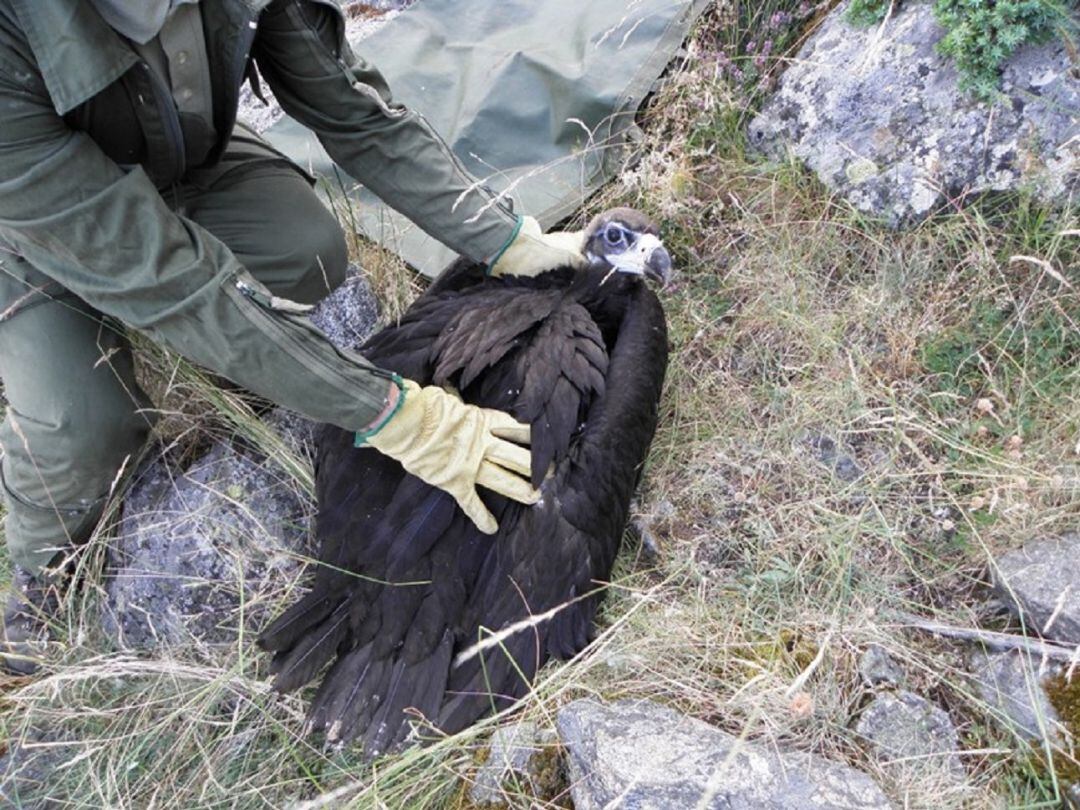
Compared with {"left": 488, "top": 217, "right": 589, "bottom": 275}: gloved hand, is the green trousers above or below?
below

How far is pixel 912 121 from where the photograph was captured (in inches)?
147

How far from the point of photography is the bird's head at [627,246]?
3.48 m

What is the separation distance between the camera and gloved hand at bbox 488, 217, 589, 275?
3635 mm

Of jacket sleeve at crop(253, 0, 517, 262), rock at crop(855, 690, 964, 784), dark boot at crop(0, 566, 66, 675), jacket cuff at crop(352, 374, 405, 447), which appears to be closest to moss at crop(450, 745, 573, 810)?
rock at crop(855, 690, 964, 784)

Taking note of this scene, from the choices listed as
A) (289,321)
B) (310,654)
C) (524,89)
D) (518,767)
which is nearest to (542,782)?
(518,767)

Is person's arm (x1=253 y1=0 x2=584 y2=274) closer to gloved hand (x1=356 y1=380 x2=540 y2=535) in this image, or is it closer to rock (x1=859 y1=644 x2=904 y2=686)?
gloved hand (x1=356 y1=380 x2=540 y2=535)

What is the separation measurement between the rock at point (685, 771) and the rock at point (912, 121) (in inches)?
84.3

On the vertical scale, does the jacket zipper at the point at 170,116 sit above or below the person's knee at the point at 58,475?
above

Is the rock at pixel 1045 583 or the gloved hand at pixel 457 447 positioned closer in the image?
the rock at pixel 1045 583

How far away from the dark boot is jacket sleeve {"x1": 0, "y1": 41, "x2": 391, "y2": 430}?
119 cm

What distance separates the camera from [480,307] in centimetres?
327

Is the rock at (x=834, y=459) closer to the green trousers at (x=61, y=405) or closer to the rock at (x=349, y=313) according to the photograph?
the rock at (x=349, y=313)

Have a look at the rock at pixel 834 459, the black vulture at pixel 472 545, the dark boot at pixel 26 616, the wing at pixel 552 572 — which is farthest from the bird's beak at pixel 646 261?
the dark boot at pixel 26 616

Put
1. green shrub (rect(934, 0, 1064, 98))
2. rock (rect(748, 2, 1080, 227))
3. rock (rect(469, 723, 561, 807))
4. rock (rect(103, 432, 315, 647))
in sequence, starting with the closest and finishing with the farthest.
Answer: rock (rect(469, 723, 561, 807)) < rock (rect(103, 432, 315, 647)) < green shrub (rect(934, 0, 1064, 98)) < rock (rect(748, 2, 1080, 227))
